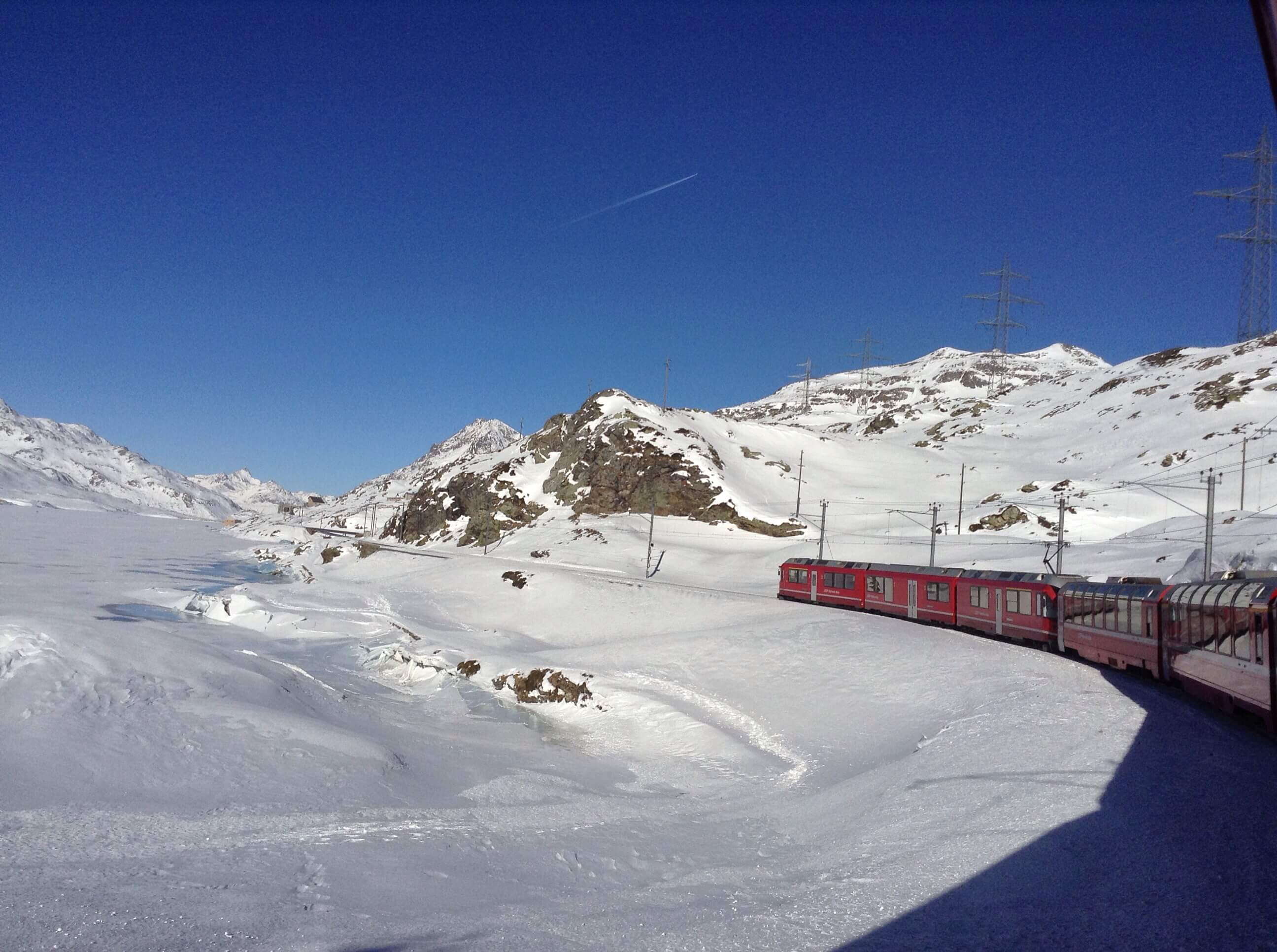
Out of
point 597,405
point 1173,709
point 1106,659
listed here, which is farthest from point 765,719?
point 597,405

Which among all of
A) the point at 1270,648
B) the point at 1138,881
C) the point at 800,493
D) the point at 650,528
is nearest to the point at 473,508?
the point at 650,528

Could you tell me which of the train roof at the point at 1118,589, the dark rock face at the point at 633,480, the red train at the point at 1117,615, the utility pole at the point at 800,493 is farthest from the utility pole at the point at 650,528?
the train roof at the point at 1118,589

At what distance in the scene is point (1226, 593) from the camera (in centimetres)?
1755

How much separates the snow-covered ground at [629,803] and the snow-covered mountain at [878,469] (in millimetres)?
53608

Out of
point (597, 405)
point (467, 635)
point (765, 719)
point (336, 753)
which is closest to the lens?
point (336, 753)

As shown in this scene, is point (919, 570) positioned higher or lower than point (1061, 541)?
lower

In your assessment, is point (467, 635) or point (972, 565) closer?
point (467, 635)

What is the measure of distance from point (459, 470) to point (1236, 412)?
106 meters

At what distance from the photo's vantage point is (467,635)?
167 ft

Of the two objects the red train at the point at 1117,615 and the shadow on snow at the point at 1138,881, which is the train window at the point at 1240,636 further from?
the shadow on snow at the point at 1138,881

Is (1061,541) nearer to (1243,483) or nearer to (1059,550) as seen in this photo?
(1059,550)

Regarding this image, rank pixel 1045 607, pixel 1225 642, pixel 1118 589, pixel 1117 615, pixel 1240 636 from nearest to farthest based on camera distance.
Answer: pixel 1240 636 → pixel 1225 642 → pixel 1117 615 → pixel 1118 589 → pixel 1045 607

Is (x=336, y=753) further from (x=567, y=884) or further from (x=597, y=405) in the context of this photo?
(x=597, y=405)

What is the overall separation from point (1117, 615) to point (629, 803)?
53.0 feet
